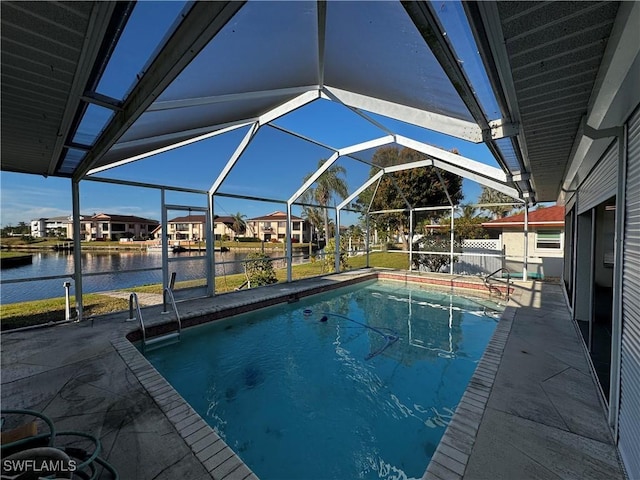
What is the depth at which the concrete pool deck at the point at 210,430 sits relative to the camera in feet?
7.01

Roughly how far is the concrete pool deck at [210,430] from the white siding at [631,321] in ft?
0.92

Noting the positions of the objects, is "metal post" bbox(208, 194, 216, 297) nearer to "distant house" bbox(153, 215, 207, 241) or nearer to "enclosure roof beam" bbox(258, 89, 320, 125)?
"distant house" bbox(153, 215, 207, 241)

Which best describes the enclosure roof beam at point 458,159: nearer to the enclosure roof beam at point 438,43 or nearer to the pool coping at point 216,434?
the pool coping at point 216,434

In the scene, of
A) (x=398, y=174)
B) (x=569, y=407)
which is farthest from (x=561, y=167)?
(x=398, y=174)

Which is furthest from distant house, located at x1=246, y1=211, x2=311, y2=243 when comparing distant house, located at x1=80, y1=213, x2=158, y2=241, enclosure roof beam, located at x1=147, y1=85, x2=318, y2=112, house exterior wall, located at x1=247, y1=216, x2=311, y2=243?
enclosure roof beam, located at x1=147, y1=85, x2=318, y2=112

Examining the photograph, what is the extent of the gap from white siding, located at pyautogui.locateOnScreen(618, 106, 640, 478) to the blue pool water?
172 cm

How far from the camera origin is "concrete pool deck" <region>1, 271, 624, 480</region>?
7.01 ft

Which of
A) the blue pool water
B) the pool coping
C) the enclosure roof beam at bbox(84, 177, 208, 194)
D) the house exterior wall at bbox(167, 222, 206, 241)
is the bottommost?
the blue pool water

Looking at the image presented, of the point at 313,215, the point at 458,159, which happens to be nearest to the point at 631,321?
the point at 458,159

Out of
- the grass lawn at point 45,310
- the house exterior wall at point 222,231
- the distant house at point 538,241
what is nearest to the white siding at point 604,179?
the house exterior wall at point 222,231

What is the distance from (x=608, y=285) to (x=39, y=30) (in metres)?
12.3

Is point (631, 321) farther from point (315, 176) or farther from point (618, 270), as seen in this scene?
point (315, 176)

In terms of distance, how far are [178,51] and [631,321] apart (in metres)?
3.94

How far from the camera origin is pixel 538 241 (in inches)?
504
